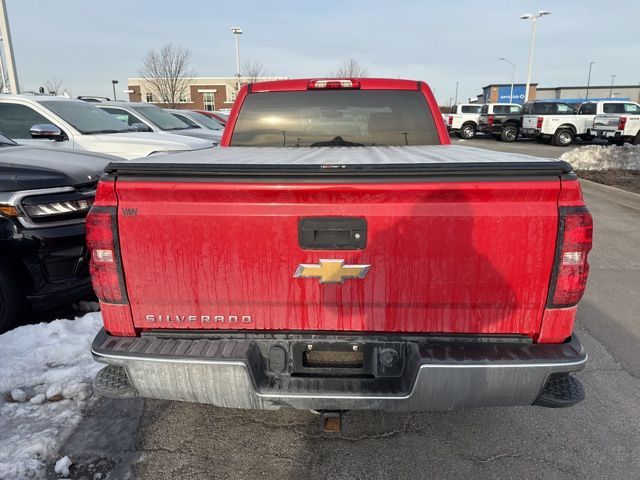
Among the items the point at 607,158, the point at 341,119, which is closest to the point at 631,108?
the point at 607,158

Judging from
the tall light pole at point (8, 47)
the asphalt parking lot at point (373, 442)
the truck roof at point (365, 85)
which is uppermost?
the tall light pole at point (8, 47)

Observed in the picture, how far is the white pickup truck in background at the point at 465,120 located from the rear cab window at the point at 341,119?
2816 cm

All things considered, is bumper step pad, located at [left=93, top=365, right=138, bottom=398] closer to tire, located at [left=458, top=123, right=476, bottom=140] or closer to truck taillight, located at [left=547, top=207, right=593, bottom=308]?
truck taillight, located at [left=547, top=207, right=593, bottom=308]

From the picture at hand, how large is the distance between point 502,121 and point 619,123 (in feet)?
22.7

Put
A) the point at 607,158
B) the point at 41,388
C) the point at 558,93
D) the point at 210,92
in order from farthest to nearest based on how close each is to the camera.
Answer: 1. the point at 558,93
2. the point at 210,92
3. the point at 607,158
4. the point at 41,388

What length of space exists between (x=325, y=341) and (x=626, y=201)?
9973 millimetres

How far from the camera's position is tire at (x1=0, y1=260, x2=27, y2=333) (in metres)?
3.69

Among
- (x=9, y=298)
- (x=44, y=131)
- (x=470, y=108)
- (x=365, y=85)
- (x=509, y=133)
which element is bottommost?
(x=9, y=298)

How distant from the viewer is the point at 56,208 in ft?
12.9

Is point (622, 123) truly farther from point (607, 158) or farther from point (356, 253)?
point (356, 253)

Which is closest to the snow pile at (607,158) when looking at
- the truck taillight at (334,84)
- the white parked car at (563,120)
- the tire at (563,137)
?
the white parked car at (563,120)

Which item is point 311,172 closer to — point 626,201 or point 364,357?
point 364,357

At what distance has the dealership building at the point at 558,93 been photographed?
6206 centimetres

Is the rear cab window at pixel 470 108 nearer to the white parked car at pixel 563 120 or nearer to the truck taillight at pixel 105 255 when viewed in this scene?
the white parked car at pixel 563 120
